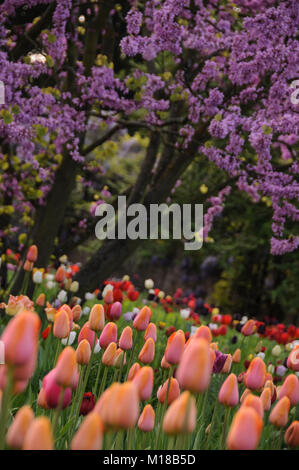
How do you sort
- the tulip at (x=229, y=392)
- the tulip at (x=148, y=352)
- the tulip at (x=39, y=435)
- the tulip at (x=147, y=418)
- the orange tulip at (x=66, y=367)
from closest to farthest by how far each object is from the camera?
the tulip at (x=39, y=435) → the orange tulip at (x=66, y=367) → the tulip at (x=147, y=418) → the tulip at (x=229, y=392) → the tulip at (x=148, y=352)

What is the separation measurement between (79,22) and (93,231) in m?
2.65

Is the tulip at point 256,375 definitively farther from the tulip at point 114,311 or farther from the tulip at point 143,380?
the tulip at point 114,311

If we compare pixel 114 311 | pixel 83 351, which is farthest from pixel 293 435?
pixel 114 311

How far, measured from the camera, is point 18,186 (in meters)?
6.10

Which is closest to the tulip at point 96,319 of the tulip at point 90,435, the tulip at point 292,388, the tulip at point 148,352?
the tulip at point 148,352

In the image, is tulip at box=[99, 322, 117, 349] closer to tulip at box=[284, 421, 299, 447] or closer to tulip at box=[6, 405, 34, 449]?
tulip at box=[284, 421, 299, 447]

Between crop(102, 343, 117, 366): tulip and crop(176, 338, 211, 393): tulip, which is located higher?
crop(176, 338, 211, 393): tulip

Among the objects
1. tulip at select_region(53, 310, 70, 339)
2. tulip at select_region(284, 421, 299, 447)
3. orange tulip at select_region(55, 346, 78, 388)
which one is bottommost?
tulip at select_region(284, 421, 299, 447)

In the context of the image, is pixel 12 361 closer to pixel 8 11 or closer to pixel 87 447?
pixel 87 447

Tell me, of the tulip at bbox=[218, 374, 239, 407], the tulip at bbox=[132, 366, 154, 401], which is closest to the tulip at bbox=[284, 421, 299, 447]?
the tulip at bbox=[218, 374, 239, 407]

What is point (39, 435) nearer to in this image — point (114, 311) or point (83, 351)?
point (83, 351)

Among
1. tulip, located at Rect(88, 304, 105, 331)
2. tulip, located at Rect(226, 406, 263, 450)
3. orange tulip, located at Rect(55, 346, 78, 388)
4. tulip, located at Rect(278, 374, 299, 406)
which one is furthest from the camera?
tulip, located at Rect(88, 304, 105, 331)

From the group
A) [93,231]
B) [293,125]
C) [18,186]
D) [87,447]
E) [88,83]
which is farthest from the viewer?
[93,231]
